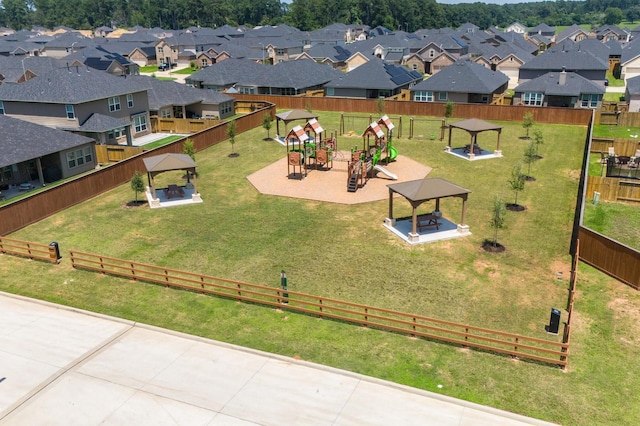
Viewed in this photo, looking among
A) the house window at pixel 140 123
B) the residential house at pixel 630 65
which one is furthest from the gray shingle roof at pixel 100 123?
the residential house at pixel 630 65

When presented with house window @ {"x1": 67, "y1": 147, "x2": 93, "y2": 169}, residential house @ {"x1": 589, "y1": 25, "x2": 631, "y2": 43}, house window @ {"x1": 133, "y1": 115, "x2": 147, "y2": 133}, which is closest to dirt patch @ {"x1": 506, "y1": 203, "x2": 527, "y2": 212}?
house window @ {"x1": 67, "y1": 147, "x2": 93, "y2": 169}

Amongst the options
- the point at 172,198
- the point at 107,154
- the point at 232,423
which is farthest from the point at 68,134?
the point at 232,423

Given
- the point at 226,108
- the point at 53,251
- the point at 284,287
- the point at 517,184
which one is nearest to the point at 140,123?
the point at 226,108

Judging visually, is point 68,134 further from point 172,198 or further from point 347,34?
point 347,34

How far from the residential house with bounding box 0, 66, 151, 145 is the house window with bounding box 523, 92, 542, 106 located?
151ft

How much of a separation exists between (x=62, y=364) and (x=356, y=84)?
56.0m

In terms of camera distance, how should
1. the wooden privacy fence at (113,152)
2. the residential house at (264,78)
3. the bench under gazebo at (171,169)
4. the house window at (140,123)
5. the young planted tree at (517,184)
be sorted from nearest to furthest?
the young planted tree at (517,184) < the bench under gazebo at (171,169) < the wooden privacy fence at (113,152) < the house window at (140,123) < the residential house at (264,78)

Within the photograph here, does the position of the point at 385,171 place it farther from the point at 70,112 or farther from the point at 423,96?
the point at 423,96

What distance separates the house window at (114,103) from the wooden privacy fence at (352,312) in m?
25.9

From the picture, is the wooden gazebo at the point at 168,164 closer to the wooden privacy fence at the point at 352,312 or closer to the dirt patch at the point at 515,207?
the wooden privacy fence at the point at 352,312

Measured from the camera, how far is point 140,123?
5212 centimetres

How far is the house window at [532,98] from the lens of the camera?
62.1 metres

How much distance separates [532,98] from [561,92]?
3713 mm

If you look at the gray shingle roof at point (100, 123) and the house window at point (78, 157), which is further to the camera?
the gray shingle roof at point (100, 123)
